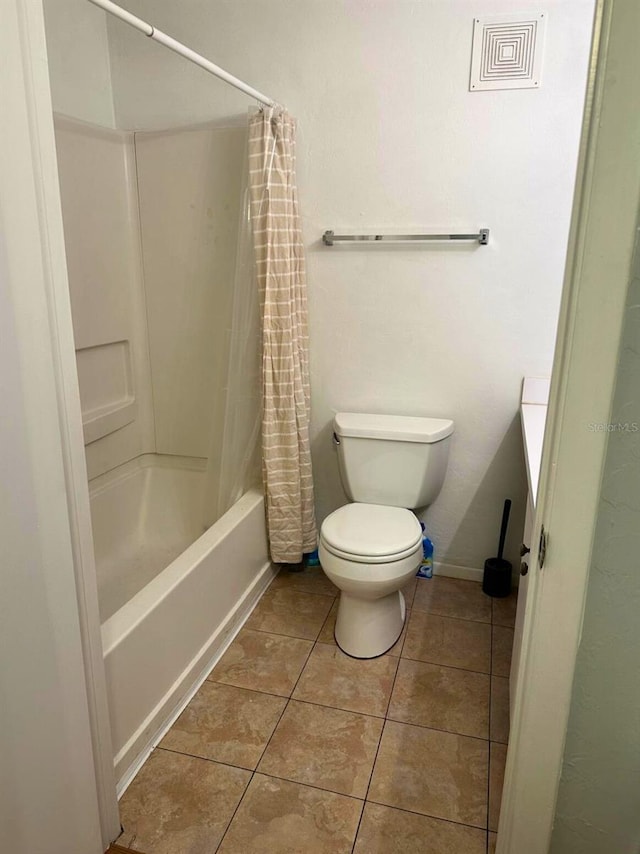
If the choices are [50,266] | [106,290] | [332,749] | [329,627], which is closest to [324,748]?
[332,749]

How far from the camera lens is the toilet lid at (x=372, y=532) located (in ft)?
6.40

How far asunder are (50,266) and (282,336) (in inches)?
48.2

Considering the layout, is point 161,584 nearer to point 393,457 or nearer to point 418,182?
point 393,457

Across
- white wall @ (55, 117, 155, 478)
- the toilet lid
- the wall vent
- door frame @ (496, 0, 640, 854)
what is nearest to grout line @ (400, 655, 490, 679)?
the toilet lid

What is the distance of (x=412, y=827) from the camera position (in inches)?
57.8

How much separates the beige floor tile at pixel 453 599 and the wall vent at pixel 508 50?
74.1 inches

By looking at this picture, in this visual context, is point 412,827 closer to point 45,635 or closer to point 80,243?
point 45,635

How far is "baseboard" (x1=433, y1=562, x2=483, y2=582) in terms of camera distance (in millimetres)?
2564

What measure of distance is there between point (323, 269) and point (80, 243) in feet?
3.03

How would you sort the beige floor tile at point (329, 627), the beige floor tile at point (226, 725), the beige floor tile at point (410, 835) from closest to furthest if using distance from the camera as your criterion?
the beige floor tile at point (410, 835) → the beige floor tile at point (226, 725) → the beige floor tile at point (329, 627)

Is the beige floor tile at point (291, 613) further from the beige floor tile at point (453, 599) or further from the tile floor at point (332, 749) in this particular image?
the beige floor tile at point (453, 599)

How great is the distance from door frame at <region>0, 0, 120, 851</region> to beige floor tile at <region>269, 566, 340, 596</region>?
4.00 ft

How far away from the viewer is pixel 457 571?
258cm

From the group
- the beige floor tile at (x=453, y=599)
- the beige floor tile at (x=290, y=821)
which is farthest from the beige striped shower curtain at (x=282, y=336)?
the beige floor tile at (x=290, y=821)
